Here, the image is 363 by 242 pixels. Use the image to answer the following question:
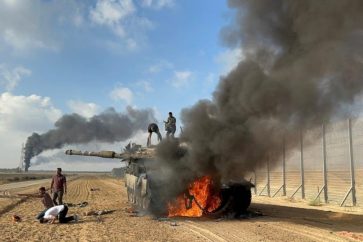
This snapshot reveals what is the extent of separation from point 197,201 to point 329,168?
1114 centimetres

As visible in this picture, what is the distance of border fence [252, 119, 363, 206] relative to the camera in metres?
21.8

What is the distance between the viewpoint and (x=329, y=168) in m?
24.7

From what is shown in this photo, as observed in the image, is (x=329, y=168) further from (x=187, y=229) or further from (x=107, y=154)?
(x=187, y=229)

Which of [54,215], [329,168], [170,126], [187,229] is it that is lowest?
[187,229]

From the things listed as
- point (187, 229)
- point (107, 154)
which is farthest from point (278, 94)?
point (107, 154)

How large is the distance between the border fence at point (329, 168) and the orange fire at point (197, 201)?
106 inches

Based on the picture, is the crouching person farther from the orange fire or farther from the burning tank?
the orange fire

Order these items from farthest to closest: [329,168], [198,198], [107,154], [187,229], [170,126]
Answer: [329,168], [107,154], [170,126], [198,198], [187,229]

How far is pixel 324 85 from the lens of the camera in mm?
12328

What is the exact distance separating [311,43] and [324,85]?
3.91 ft

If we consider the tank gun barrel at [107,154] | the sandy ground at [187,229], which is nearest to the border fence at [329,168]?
the sandy ground at [187,229]

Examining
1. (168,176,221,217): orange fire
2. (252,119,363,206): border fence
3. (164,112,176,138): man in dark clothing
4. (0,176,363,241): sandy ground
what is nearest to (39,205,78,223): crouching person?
(0,176,363,241): sandy ground

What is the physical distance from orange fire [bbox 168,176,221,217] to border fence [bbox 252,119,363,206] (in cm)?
270

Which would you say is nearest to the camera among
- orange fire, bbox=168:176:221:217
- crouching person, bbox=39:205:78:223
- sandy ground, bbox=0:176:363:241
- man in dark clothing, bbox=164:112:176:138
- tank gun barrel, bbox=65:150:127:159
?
sandy ground, bbox=0:176:363:241
